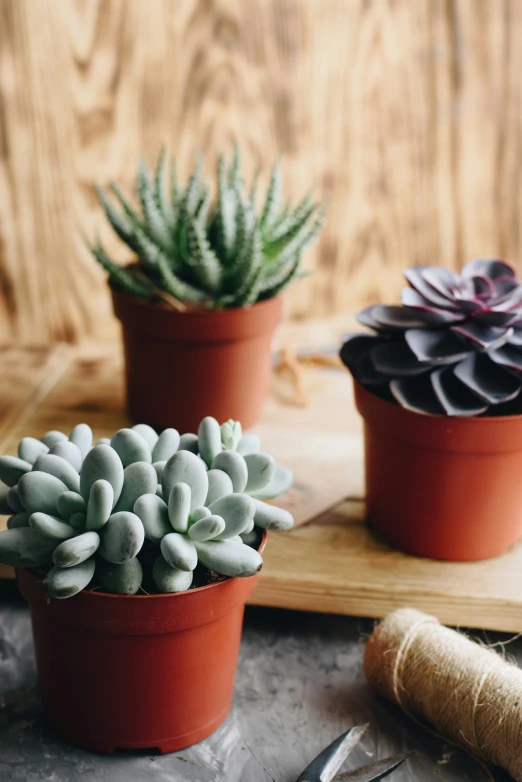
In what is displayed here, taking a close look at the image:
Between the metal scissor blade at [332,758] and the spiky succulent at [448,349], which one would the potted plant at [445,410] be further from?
the metal scissor blade at [332,758]

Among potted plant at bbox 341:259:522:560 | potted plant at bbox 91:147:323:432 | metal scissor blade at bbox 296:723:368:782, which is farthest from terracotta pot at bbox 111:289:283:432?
metal scissor blade at bbox 296:723:368:782

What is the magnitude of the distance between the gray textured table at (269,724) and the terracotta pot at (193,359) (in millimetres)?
289

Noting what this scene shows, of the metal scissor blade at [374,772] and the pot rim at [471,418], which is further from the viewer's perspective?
the pot rim at [471,418]

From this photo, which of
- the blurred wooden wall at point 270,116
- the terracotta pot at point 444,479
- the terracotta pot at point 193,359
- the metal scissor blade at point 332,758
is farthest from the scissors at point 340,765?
the blurred wooden wall at point 270,116

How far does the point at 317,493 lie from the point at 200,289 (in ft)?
0.90

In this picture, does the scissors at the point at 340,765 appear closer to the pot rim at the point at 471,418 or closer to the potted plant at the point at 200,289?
the pot rim at the point at 471,418

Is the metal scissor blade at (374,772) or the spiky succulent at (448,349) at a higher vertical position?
the spiky succulent at (448,349)

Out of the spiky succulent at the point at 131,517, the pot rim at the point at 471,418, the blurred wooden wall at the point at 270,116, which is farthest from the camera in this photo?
the blurred wooden wall at the point at 270,116

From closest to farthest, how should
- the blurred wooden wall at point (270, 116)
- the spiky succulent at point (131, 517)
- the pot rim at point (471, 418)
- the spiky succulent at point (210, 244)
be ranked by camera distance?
the spiky succulent at point (131, 517) < the pot rim at point (471, 418) < the spiky succulent at point (210, 244) < the blurred wooden wall at point (270, 116)

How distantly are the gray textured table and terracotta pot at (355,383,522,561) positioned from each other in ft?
0.35

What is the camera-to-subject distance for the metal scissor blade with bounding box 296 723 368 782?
659 mm

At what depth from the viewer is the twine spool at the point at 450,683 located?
2.23 feet

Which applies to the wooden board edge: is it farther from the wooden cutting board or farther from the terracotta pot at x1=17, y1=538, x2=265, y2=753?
the terracotta pot at x1=17, y1=538, x2=265, y2=753

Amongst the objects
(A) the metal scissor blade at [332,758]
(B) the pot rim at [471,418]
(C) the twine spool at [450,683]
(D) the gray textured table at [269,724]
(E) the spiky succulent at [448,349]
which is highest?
(E) the spiky succulent at [448,349]
